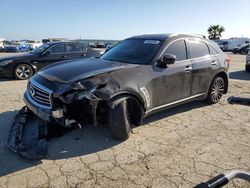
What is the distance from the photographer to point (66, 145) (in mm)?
4324

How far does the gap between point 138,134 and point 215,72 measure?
275cm

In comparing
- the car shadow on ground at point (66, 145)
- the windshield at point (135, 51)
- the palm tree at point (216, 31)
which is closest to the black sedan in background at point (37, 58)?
the windshield at point (135, 51)

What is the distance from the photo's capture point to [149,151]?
4.14 metres

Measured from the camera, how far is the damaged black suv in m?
4.08

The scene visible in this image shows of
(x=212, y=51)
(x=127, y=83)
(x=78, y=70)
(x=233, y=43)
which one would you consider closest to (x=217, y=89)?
(x=212, y=51)

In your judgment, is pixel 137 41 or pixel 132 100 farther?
pixel 137 41

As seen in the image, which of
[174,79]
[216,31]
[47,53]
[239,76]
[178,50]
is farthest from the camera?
[216,31]

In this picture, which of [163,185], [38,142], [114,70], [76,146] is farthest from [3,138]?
[163,185]

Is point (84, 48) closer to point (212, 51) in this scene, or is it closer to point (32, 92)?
point (212, 51)

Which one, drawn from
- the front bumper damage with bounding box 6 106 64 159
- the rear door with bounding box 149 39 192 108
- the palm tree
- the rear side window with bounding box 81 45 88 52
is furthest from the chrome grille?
the palm tree

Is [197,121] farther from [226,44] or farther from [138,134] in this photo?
[226,44]

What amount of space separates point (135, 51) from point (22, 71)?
6.31 meters

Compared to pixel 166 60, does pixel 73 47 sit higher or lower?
higher

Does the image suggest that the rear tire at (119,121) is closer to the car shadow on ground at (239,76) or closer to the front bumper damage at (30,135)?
the front bumper damage at (30,135)
